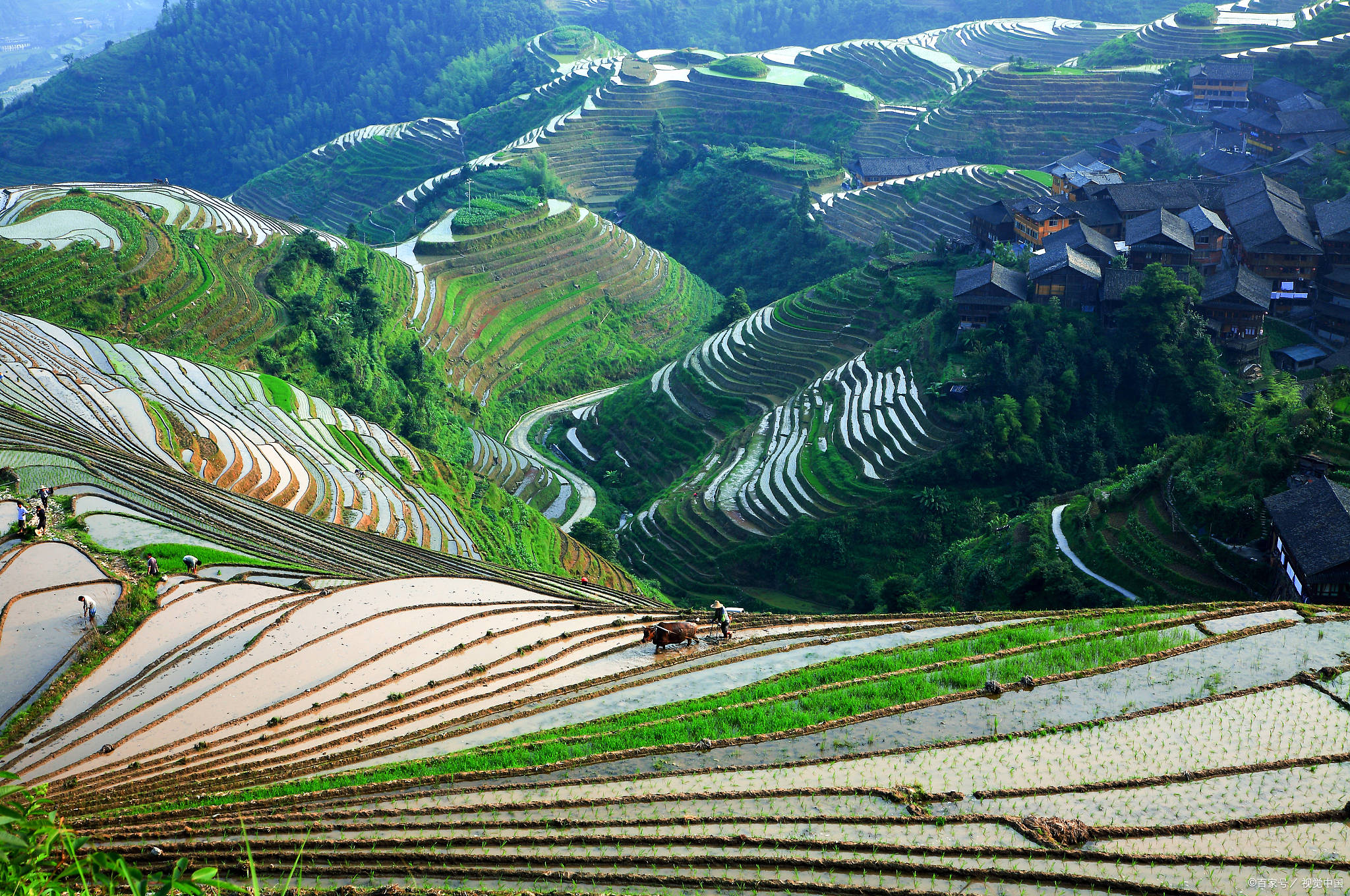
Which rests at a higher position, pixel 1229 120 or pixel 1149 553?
pixel 1229 120

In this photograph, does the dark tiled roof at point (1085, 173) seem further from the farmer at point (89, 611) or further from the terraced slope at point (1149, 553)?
the farmer at point (89, 611)

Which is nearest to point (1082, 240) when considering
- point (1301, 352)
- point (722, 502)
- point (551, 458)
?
point (1301, 352)

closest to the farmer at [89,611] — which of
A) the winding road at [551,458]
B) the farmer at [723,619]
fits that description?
the farmer at [723,619]

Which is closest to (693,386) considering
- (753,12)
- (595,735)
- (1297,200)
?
(1297,200)

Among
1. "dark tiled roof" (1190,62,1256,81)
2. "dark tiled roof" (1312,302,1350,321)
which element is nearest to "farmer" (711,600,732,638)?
"dark tiled roof" (1312,302,1350,321)

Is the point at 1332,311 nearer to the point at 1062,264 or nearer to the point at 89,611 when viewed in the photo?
the point at 1062,264

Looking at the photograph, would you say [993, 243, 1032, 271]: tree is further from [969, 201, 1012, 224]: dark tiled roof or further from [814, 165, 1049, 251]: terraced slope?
[814, 165, 1049, 251]: terraced slope

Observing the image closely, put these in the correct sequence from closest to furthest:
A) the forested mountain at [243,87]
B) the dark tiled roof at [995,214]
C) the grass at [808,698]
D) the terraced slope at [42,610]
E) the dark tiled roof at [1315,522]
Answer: the grass at [808,698] < the terraced slope at [42,610] < the dark tiled roof at [1315,522] < the dark tiled roof at [995,214] < the forested mountain at [243,87]
